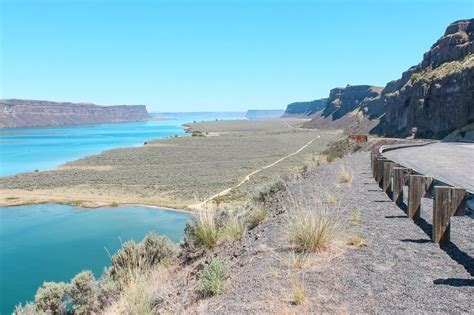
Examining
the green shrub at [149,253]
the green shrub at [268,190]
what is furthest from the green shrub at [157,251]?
the green shrub at [268,190]

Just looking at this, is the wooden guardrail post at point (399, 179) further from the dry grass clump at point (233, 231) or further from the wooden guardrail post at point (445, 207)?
the dry grass clump at point (233, 231)

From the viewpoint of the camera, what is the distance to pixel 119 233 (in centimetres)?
2683

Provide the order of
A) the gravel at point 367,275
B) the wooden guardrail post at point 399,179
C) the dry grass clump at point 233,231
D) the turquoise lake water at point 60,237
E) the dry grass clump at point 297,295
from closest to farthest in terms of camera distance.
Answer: the gravel at point 367,275 < the dry grass clump at point 297,295 < the wooden guardrail post at point 399,179 < the dry grass clump at point 233,231 < the turquoise lake water at point 60,237

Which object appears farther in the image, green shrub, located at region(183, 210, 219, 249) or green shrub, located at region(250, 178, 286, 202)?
green shrub, located at region(250, 178, 286, 202)

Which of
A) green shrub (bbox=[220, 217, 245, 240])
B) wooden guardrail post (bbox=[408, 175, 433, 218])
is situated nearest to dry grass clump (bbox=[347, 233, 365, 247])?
wooden guardrail post (bbox=[408, 175, 433, 218])

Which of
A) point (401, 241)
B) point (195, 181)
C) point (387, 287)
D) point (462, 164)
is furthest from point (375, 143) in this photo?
point (387, 287)

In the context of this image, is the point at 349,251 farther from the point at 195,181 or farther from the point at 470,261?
the point at 195,181

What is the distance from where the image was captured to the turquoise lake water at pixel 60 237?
1952cm

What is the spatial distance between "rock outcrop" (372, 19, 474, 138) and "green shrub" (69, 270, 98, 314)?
43.3 metres

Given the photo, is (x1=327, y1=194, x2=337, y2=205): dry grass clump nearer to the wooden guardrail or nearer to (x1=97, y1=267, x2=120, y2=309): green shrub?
the wooden guardrail

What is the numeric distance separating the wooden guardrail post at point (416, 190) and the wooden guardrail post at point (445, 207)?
921 millimetres

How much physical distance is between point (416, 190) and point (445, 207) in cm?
151

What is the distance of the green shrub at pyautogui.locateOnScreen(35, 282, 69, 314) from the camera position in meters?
11.5

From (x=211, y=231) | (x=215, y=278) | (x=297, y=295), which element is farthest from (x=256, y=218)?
(x=297, y=295)
